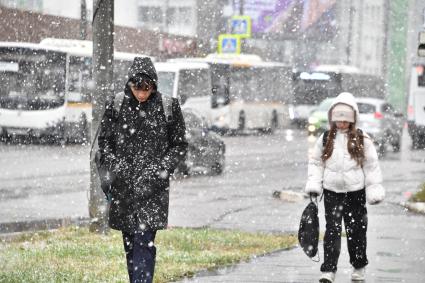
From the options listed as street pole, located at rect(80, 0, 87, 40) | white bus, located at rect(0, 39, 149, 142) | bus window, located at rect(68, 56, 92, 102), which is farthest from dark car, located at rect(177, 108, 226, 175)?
street pole, located at rect(80, 0, 87, 40)

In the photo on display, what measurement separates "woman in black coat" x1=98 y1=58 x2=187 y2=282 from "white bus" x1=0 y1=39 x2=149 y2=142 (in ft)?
89.4

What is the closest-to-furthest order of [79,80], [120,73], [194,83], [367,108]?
1. [367,108]
2. [79,80]
3. [120,73]
4. [194,83]

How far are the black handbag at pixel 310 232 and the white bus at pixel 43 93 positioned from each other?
25711 millimetres

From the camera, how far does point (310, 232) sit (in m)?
10.0

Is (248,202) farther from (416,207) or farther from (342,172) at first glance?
(342,172)

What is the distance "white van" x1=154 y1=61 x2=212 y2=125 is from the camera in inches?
1549

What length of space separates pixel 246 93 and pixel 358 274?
41.9m

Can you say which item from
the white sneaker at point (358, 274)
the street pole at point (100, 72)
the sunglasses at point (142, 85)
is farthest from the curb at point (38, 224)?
the sunglasses at point (142, 85)

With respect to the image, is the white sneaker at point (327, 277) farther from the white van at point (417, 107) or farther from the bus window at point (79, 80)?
the white van at point (417, 107)

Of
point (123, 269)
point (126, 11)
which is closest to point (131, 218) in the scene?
point (123, 269)

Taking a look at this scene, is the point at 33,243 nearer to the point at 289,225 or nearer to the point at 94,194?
the point at 94,194

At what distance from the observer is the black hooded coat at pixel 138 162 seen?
8.23 m

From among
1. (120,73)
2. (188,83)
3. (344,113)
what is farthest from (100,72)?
(188,83)

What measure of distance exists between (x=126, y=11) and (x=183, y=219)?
69.5 meters
